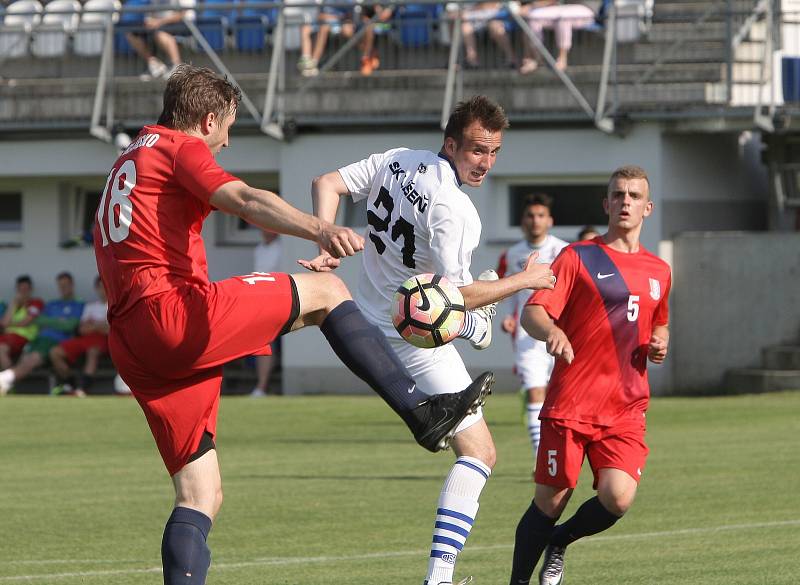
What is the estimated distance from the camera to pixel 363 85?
24.4m

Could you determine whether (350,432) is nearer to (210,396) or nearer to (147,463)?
(147,463)

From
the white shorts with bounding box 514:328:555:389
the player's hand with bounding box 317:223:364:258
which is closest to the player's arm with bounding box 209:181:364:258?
the player's hand with bounding box 317:223:364:258

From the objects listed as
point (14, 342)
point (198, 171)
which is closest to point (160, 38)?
point (14, 342)

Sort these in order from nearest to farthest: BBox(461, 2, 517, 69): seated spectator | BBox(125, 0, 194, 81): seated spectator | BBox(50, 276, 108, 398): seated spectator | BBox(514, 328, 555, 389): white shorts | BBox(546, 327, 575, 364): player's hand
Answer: BBox(546, 327, 575, 364): player's hand < BBox(514, 328, 555, 389): white shorts < BBox(461, 2, 517, 69): seated spectator < BBox(125, 0, 194, 81): seated spectator < BBox(50, 276, 108, 398): seated spectator

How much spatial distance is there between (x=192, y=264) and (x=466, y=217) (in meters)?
1.52

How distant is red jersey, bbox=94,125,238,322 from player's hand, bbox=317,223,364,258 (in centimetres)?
78

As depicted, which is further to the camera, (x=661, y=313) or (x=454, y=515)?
(x=661, y=313)

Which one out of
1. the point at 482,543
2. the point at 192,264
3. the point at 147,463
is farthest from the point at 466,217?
the point at 147,463

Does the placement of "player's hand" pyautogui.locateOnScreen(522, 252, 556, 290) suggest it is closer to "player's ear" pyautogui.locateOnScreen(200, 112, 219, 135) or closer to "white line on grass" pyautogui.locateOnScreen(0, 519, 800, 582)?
"player's ear" pyautogui.locateOnScreen(200, 112, 219, 135)

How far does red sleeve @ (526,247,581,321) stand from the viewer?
810 cm

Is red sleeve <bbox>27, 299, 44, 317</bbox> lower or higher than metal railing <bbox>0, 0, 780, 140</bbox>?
lower

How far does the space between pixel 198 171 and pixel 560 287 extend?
251 cm

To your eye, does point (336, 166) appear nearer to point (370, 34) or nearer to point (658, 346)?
point (370, 34)

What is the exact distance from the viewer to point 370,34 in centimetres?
2430
